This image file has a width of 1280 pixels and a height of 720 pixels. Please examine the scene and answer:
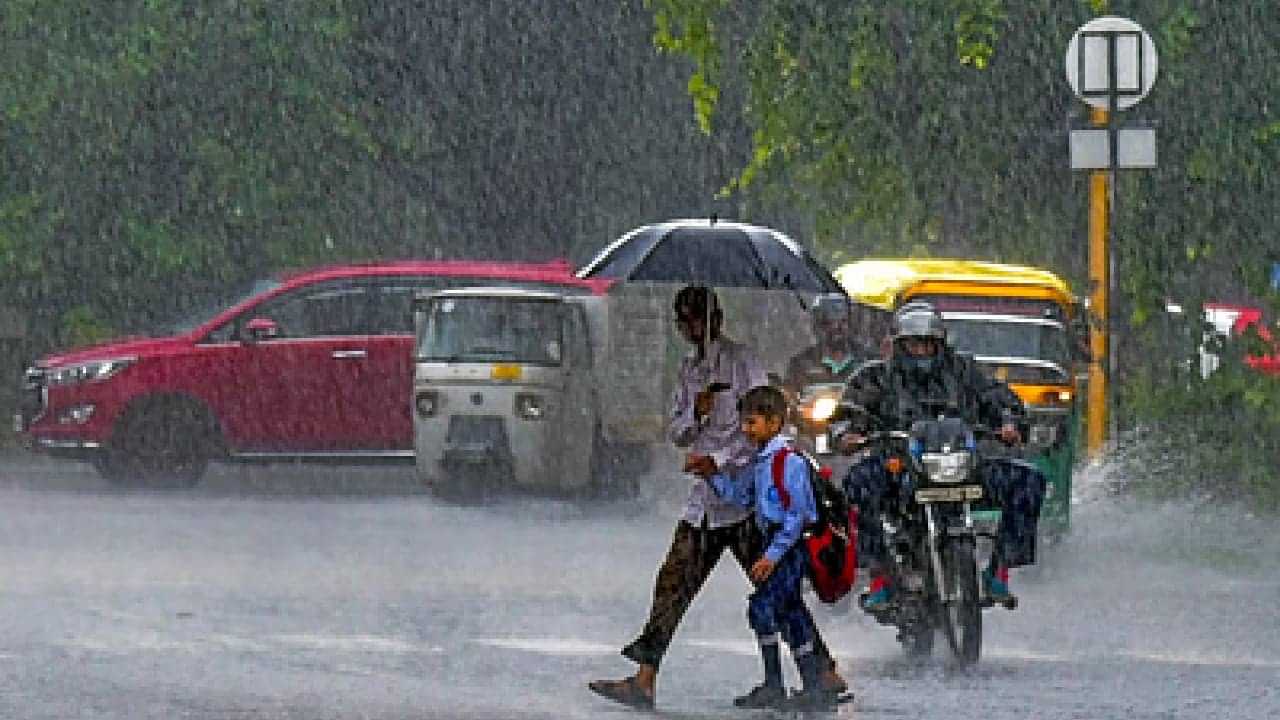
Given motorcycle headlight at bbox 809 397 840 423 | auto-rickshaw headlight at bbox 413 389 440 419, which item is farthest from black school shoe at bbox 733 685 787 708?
auto-rickshaw headlight at bbox 413 389 440 419

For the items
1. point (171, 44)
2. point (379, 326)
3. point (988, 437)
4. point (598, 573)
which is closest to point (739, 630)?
point (988, 437)

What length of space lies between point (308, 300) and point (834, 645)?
12.0 meters

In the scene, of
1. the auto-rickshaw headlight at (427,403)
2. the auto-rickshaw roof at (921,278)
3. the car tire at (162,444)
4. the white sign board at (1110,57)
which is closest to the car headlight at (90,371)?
the car tire at (162,444)

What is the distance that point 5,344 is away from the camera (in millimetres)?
33656

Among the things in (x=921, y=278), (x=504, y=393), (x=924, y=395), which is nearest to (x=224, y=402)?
(x=504, y=393)

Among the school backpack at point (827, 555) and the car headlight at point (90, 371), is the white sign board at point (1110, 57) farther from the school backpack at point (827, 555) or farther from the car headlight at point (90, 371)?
the school backpack at point (827, 555)

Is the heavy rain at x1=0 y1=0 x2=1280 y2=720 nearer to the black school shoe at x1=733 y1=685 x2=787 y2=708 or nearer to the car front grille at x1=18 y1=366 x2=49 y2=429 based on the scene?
the black school shoe at x1=733 y1=685 x2=787 y2=708

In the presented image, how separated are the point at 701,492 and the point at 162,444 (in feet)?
44.2

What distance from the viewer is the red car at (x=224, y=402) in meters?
26.6

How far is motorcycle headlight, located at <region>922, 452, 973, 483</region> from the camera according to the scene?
15.3 m

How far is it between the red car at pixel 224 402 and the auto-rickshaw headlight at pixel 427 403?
1386 mm

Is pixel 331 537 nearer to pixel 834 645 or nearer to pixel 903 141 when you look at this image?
pixel 834 645

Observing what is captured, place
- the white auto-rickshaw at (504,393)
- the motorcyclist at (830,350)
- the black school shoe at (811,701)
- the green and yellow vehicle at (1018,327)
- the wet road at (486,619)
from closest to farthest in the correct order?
the black school shoe at (811,701)
the wet road at (486,619)
the motorcyclist at (830,350)
the green and yellow vehicle at (1018,327)
the white auto-rickshaw at (504,393)

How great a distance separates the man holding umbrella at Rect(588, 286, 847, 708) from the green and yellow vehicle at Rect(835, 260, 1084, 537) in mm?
5885
